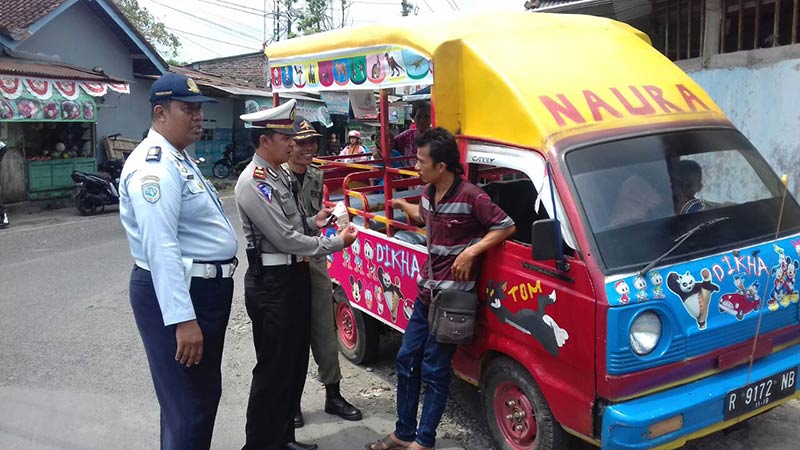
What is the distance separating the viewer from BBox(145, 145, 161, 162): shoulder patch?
2.56 metres

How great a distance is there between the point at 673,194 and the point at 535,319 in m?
0.98

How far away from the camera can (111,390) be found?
4516 millimetres

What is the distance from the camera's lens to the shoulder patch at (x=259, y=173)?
3.32 metres

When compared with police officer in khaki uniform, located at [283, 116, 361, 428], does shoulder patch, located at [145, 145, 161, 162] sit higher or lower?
higher

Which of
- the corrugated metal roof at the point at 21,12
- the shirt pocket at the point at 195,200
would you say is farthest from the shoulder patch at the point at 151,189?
the corrugated metal roof at the point at 21,12

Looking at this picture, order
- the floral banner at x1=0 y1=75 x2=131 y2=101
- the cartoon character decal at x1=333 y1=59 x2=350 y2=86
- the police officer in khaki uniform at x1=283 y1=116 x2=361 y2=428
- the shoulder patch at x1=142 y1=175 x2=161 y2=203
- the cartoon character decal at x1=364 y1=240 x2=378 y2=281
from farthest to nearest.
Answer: the floral banner at x1=0 y1=75 x2=131 y2=101 → the cartoon character decal at x1=333 y1=59 x2=350 y2=86 → the cartoon character decal at x1=364 y1=240 x2=378 y2=281 → the police officer in khaki uniform at x1=283 y1=116 x2=361 y2=428 → the shoulder patch at x1=142 y1=175 x2=161 y2=203

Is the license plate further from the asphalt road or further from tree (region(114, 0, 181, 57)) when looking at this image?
tree (region(114, 0, 181, 57))

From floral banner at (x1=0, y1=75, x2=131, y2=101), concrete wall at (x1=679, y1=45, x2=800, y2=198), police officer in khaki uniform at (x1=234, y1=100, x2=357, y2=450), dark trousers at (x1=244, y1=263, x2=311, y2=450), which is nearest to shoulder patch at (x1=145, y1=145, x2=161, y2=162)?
police officer in khaki uniform at (x1=234, y1=100, x2=357, y2=450)

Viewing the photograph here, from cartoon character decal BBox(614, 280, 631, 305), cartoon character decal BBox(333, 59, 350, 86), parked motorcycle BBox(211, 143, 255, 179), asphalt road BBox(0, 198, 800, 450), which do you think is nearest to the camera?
cartoon character decal BBox(614, 280, 631, 305)

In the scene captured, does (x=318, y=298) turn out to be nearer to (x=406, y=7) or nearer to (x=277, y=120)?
(x=277, y=120)

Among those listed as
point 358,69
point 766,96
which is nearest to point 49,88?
point 358,69

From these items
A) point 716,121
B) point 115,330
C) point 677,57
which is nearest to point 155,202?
point 716,121

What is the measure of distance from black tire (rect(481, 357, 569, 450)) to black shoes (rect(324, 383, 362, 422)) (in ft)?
3.07

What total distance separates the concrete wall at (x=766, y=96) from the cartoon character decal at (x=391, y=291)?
14.5 ft
